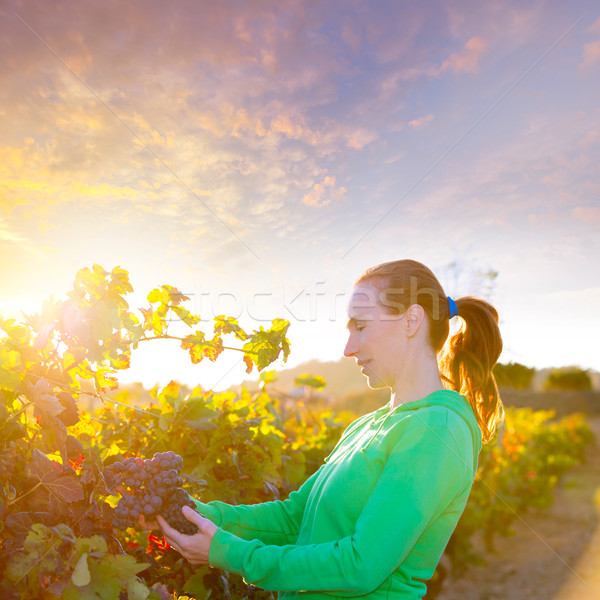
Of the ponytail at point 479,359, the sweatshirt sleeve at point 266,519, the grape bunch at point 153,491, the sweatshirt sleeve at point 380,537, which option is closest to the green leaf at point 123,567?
the grape bunch at point 153,491

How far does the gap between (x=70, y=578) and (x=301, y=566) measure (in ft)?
2.16

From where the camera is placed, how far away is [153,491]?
1.67 m

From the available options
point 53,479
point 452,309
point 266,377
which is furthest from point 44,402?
point 266,377

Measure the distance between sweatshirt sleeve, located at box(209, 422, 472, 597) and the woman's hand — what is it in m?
0.03

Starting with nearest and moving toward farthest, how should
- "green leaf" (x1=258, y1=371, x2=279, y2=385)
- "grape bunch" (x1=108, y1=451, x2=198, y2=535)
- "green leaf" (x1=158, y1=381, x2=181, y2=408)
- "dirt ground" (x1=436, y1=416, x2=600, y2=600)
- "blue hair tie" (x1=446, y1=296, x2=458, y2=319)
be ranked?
1. "grape bunch" (x1=108, y1=451, x2=198, y2=535)
2. "blue hair tie" (x1=446, y1=296, x2=458, y2=319)
3. "green leaf" (x1=158, y1=381, x2=181, y2=408)
4. "green leaf" (x1=258, y1=371, x2=279, y2=385)
5. "dirt ground" (x1=436, y1=416, x2=600, y2=600)

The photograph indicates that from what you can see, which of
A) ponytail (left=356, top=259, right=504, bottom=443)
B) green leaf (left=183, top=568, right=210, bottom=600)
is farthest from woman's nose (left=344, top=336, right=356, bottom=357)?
green leaf (left=183, top=568, right=210, bottom=600)

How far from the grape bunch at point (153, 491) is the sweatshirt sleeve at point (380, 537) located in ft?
0.53

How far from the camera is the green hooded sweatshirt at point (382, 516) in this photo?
1.56m

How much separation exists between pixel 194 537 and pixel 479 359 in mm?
1390

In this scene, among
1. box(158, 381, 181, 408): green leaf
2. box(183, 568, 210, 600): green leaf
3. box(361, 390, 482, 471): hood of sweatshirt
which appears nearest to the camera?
box(361, 390, 482, 471): hood of sweatshirt

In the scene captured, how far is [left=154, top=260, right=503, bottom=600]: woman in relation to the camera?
1574mm

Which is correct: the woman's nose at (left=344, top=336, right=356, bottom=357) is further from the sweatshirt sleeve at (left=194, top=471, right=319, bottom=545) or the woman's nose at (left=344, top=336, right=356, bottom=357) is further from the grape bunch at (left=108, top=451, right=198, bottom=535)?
the grape bunch at (left=108, top=451, right=198, bottom=535)

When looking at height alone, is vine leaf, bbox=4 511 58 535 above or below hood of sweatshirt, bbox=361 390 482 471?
below

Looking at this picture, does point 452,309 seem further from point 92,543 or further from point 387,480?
point 92,543
